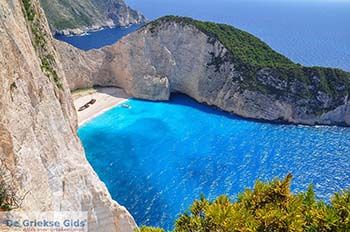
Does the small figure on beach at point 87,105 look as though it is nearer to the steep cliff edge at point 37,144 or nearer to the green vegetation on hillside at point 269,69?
the green vegetation on hillside at point 269,69

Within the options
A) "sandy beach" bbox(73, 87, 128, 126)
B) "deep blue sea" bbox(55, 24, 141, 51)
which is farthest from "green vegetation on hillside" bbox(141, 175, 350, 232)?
"deep blue sea" bbox(55, 24, 141, 51)

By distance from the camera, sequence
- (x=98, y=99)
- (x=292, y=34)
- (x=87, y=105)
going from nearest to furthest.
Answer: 1. (x=87, y=105)
2. (x=98, y=99)
3. (x=292, y=34)

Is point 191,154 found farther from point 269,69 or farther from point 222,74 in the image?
point 269,69

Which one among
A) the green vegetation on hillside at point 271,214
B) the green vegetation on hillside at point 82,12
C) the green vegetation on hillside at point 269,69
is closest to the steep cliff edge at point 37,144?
the green vegetation on hillside at point 271,214

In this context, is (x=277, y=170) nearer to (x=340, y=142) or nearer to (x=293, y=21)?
(x=340, y=142)

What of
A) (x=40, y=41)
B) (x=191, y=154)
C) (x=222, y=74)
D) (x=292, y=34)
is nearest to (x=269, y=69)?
(x=222, y=74)

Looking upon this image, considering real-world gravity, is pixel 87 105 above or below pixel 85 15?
below

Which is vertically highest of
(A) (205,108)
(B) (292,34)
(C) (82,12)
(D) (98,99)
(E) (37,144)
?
(C) (82,12)
